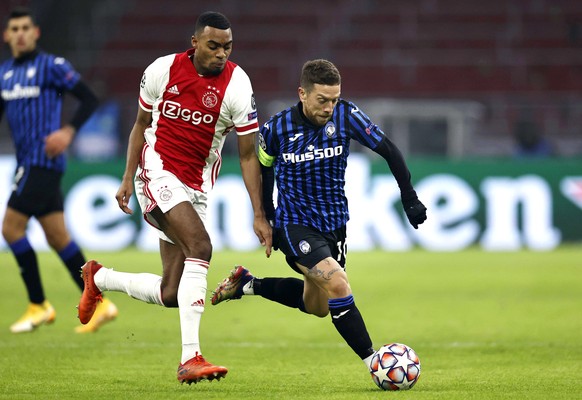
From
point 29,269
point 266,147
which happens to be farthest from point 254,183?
point 29,269

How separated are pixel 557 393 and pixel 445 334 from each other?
3.25 m

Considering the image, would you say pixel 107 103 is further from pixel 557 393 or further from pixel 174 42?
pixel 557 393

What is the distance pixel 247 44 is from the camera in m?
25.8

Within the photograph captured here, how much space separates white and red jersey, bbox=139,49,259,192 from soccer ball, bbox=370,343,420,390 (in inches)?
65.6

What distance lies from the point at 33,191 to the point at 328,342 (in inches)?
107

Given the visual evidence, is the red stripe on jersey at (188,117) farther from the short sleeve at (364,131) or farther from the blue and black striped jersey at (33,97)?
the blue and black striped jersey at (33,97)

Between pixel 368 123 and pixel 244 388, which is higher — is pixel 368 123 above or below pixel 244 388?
above

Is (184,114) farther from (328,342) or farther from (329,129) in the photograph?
(328,342)

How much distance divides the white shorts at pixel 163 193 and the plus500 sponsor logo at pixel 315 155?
0.63 meters

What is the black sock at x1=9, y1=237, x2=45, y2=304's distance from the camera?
9.80m

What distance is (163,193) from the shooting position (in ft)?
23.4

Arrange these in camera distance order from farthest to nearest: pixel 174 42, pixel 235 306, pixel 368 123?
pixel 174 42 < pixel 235 306 < pixel 368 123

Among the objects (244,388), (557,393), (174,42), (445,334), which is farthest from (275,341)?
(174,42)

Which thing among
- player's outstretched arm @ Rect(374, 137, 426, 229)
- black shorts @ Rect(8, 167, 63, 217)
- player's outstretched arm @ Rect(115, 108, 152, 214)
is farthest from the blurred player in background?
player's outstretched arm @ Rect(374, 137, 426, 229)
